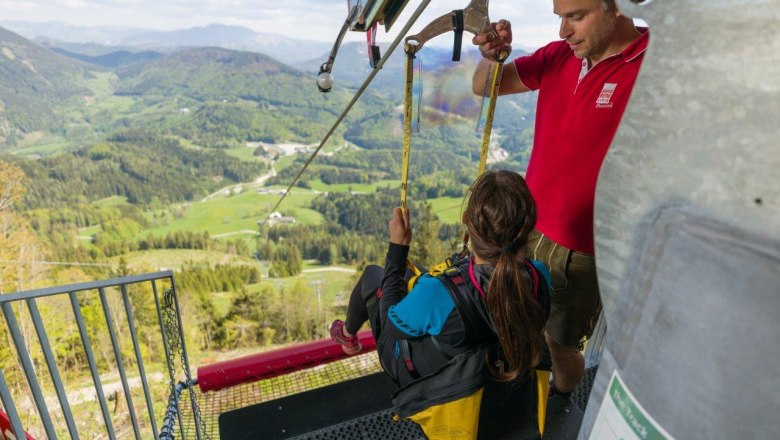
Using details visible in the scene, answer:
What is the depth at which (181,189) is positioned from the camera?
314 ft

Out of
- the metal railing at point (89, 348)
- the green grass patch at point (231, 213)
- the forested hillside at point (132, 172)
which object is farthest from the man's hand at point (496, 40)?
the forested hillside at point (132, 172)

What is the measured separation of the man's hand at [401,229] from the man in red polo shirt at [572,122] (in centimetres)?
48

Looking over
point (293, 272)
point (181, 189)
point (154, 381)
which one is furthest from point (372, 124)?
point (154, 381)

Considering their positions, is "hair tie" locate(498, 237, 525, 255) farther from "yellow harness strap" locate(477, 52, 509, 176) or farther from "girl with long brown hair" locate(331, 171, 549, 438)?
"yellow harness strap" locate(477, 52, 509, 176)

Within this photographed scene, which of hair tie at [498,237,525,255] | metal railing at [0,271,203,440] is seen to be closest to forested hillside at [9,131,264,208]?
metal railing at [0,271,203,440]

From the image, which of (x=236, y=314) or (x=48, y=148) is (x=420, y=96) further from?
(x=48, y=148)

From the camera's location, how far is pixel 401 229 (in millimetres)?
1822

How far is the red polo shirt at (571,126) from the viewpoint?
162 centimetres

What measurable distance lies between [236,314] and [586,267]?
136 feet

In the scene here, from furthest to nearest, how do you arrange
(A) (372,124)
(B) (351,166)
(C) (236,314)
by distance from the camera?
(A) (372,124), (B) (351,166), (C) (236,314)

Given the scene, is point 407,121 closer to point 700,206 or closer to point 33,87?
point 700,206

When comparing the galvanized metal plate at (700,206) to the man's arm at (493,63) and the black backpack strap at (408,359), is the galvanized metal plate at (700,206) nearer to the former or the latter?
the black backpack strap at (408,359)

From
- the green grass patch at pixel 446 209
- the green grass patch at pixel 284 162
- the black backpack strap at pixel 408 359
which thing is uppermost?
the black backpack strap at pixel 408 359

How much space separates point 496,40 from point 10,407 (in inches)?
87.1
